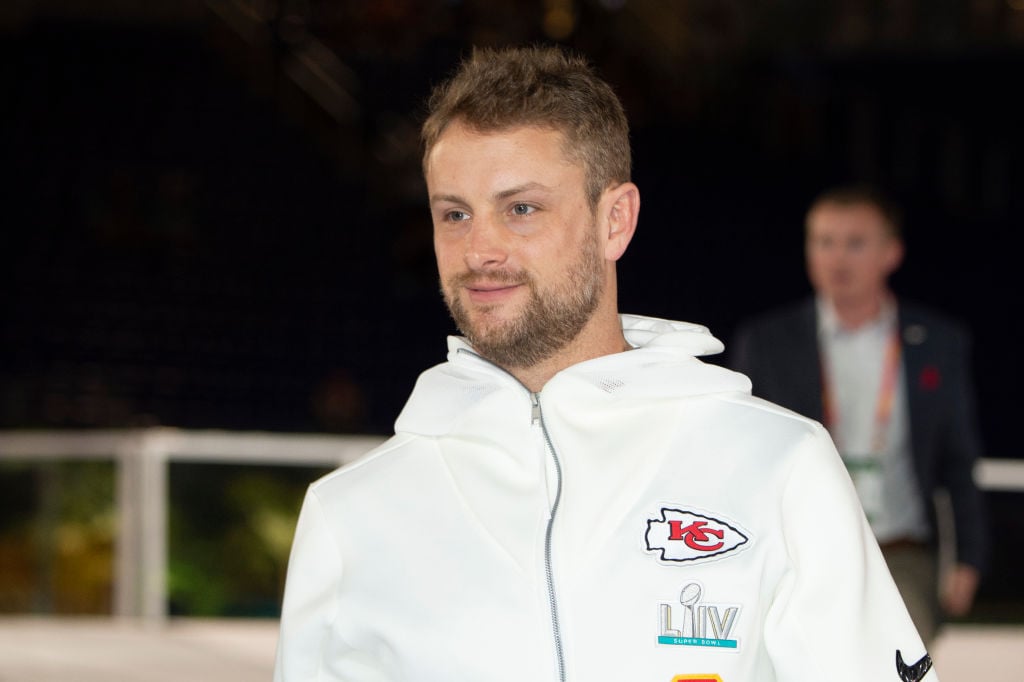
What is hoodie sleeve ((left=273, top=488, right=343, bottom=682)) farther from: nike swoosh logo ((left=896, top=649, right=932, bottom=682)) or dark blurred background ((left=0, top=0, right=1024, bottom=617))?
dark blurred background ((left=0, top=0, right=1024, bottom=617))

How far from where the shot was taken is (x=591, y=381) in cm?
207

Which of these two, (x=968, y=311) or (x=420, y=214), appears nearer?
(x=420, y=214)

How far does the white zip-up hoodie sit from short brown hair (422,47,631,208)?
0.28m

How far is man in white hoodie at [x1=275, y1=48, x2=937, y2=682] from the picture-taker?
1.93 metres

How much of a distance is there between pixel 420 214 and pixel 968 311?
453cm

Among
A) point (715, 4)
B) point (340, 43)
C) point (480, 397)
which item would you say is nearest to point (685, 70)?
point (715, 4)

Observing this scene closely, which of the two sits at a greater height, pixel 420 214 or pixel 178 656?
pixel 420 214

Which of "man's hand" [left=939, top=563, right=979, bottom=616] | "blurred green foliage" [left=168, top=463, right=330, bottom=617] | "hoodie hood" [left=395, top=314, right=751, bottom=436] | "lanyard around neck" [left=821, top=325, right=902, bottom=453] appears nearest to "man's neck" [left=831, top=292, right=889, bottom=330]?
"lanyard around neck" [left=821, top=325, right=902, bottom=453]

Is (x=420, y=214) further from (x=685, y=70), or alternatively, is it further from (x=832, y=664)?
(x=832, y=664)

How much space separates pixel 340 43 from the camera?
12.3 m

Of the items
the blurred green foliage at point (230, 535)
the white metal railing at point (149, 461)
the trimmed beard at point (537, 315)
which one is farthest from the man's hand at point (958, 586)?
the blurred green foliage at point (230, 535)

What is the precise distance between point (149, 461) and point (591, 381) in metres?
5.20

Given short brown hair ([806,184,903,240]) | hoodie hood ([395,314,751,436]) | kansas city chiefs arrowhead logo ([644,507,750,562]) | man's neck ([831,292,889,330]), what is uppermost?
short brown hair ([806,184,903,240])

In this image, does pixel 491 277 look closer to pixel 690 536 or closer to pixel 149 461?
pixel 690 536
